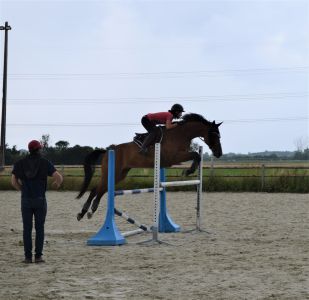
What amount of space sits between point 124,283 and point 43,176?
1.76 m

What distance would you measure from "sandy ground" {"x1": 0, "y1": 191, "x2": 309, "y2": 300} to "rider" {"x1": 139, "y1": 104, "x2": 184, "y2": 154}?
4.78ft

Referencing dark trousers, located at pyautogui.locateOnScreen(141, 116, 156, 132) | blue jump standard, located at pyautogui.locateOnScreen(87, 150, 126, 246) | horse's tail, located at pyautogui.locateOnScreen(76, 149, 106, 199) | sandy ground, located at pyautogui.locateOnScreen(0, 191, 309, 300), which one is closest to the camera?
sandy ground, located at pyautogui.locateOnScreen(0, 191, 309, 300)

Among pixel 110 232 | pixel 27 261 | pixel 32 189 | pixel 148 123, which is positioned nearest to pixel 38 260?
pixel 27 261

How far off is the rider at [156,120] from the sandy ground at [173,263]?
4.78 feet

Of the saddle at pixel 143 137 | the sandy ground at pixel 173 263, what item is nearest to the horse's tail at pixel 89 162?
the sandy ground at pixel 173 263

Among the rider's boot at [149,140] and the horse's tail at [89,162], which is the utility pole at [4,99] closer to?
the horse's tail at [89,162]

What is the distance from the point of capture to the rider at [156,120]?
8203mm

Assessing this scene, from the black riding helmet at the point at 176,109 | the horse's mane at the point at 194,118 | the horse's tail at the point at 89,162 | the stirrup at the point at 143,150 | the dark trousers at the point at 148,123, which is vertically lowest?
the horse's tail at the point at 89,162

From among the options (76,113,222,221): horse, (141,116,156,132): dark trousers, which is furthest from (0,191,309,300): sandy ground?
(141,116,156,132): dark trousers

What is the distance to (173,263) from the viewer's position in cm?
589

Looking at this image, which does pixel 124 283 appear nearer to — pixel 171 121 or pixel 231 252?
pixel 231 252

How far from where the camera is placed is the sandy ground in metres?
4.50

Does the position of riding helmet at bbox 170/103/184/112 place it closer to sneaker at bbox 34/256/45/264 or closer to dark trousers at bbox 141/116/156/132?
dark trousers at bbox 141/116/156/132

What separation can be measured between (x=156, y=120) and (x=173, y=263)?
118 inches
